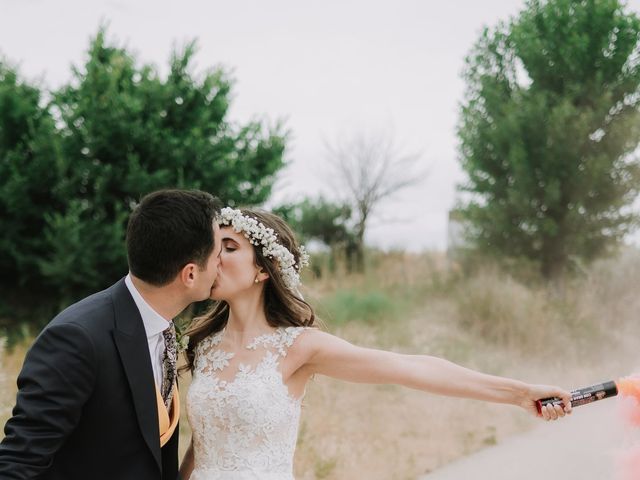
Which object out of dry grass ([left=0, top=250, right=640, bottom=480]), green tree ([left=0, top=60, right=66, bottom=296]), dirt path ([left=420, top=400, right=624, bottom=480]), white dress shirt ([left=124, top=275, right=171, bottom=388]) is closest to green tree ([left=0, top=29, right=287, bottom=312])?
green tree ([left=0, top=60, right=66, bottom=296])

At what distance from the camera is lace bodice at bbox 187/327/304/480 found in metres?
2.96

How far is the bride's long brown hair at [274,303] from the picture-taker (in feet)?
10.4

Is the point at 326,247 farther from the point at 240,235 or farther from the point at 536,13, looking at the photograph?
the point at 240,235

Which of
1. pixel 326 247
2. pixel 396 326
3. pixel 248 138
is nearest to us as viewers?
pixel 248 138

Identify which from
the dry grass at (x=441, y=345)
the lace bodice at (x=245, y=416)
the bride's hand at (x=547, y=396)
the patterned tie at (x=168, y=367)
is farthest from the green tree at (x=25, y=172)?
the bride's hand at (x=547, y=396)

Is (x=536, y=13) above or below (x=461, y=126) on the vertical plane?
above

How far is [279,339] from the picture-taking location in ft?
10.1

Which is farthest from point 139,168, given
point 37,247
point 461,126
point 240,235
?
point 461,126

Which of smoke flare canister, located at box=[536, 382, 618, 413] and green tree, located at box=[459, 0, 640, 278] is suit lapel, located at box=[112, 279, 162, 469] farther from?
green tree, located at box=[459, 0, 640, 278]

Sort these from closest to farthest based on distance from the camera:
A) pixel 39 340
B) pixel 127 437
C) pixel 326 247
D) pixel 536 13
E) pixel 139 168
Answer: pixel 39 340, pixel 127 437, pixel 139 168, pixel 536 13, pixel 326 247

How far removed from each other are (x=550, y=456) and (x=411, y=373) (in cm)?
438

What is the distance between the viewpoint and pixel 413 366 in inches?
116

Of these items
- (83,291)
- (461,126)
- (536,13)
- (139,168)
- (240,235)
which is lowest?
(240,235)

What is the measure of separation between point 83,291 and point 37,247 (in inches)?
31.8
